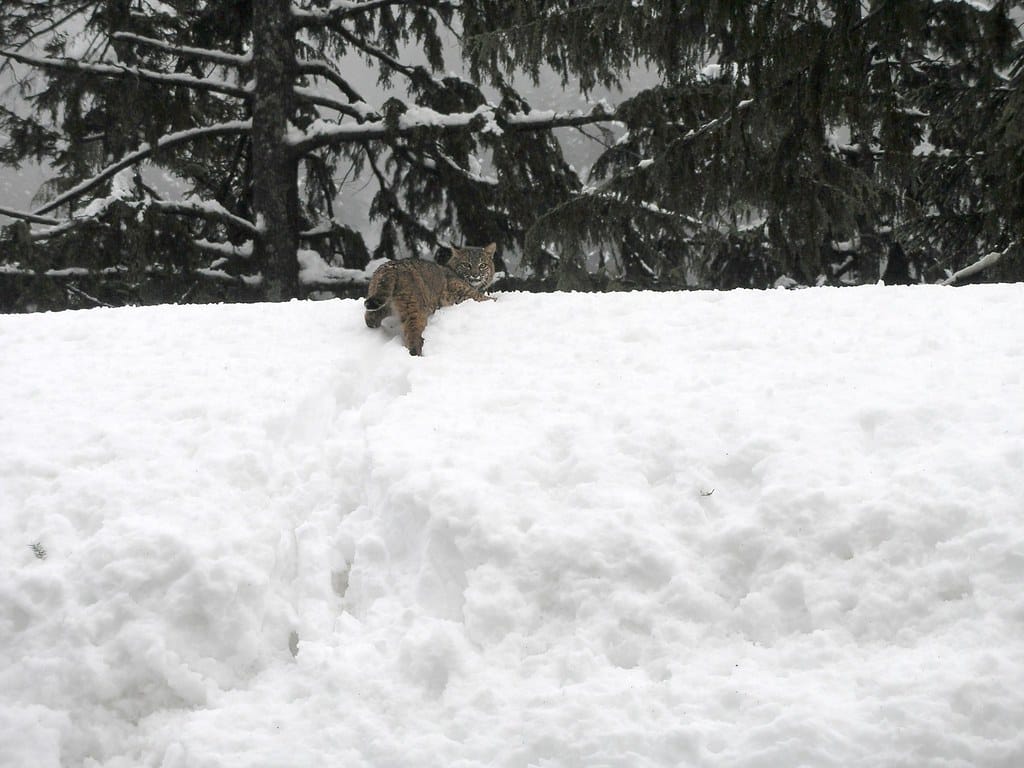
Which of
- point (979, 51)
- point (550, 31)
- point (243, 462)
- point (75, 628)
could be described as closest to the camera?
point (75, 628)

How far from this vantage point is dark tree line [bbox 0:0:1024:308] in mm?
7777

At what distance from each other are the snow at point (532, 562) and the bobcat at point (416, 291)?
63 cm

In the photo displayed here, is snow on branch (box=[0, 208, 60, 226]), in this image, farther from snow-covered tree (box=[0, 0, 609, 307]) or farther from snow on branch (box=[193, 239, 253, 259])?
snow on branch (box=[193, 239, 253, 259])

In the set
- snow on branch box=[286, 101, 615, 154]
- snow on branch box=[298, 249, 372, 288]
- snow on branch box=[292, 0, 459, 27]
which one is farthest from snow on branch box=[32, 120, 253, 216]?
snow on branch box=[298, 249, 372, 288]

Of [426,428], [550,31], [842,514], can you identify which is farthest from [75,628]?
[550,31]

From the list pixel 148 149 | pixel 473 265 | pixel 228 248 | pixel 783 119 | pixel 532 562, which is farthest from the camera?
pixel 228 248

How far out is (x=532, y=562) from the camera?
3338 millimetres

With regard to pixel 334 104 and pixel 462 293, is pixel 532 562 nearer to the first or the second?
pixel 462 293

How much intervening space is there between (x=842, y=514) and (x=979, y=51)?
895 cm

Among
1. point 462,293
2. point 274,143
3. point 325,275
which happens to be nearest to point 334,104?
point 274,143

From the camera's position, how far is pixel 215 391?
473cm

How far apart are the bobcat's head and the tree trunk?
5.02 meters

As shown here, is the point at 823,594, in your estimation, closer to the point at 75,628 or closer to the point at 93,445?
the point at 75,628

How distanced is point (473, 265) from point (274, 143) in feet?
18.9
